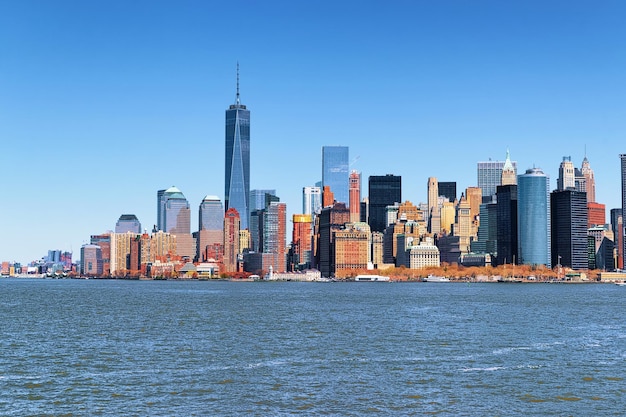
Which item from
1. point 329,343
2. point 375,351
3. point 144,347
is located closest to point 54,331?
point 144,347

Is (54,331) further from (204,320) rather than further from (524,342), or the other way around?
(524,342)

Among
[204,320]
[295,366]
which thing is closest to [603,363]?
[295,366]

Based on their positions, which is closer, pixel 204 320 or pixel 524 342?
pixel 524 342

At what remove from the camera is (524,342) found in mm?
79562

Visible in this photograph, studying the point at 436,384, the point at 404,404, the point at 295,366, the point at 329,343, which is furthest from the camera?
the point at 329,343

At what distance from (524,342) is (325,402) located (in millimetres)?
37438

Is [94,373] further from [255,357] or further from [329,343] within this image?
[329,343]

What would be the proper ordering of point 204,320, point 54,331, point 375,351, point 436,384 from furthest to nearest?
1. point 204,320
2. point 54,331
3. point 375,351
4. point 436,384

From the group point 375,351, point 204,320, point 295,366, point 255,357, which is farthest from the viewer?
point 204,320

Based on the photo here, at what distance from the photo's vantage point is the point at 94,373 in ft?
187

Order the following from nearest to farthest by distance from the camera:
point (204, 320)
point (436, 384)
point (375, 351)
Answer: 1. point (436, 384)
2. point (375, 351)
3. point (204, 320)

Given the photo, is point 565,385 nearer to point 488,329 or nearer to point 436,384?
point 436,384

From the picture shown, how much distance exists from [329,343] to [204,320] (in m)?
34.1

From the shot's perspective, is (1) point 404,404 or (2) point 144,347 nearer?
(1) point 404,404
